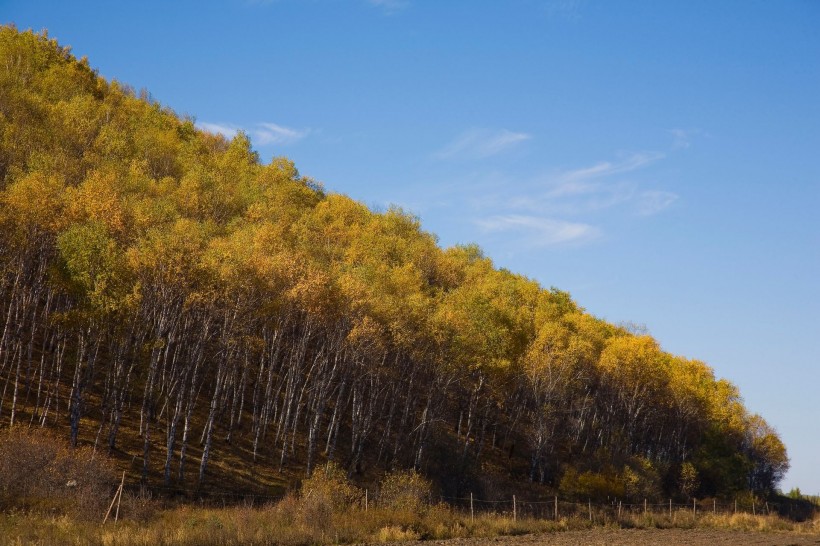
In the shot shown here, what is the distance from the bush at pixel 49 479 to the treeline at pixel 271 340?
771cm

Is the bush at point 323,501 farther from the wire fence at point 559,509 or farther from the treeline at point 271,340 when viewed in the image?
the treeline at point 271,340

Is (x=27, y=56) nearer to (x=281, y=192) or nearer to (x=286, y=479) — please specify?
(x=281, y=192)

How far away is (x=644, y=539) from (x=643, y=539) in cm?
10

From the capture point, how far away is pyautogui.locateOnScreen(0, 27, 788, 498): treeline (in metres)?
45.4

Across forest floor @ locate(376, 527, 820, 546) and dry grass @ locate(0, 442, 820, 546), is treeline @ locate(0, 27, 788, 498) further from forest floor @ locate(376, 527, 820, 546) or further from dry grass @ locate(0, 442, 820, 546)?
forest floor @ locate(376, 527, 820, 546)

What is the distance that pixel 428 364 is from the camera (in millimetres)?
65125

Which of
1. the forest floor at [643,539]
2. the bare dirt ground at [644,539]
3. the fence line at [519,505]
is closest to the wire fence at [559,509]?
the fence line at [519,505]

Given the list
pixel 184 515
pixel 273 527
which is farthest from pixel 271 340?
pixel 273 527

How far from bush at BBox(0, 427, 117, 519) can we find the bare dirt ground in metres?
14.0

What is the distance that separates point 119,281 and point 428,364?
29865 millimetres

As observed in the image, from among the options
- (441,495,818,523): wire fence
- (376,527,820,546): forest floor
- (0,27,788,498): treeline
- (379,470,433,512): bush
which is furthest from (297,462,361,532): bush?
(0,27,788,498): treeline

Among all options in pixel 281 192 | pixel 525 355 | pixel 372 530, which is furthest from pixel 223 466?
pixel 281 192

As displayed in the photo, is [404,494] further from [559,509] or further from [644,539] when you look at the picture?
[559,509]

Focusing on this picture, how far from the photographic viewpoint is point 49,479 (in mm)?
32844
